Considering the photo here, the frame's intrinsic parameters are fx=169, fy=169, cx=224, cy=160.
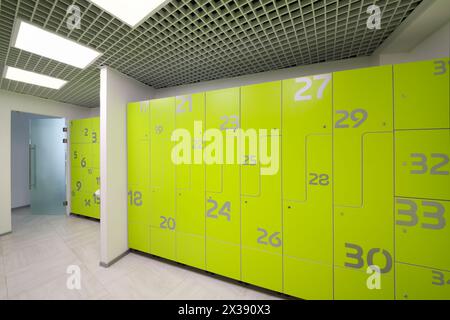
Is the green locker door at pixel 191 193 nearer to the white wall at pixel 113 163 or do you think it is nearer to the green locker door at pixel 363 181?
the white wall at pixel 113 163

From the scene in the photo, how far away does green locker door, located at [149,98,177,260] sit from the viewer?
7.29 feet

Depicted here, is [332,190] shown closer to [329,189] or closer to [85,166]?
[329,189]

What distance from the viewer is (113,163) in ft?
7.61

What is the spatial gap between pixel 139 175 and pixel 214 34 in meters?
2.01

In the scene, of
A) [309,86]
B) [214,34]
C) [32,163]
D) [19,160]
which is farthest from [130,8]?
[19,160]

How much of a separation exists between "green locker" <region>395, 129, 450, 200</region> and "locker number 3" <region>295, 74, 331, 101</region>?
26.7 inches

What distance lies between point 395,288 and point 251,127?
6.02ft

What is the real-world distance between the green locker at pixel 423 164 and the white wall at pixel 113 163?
3.07m

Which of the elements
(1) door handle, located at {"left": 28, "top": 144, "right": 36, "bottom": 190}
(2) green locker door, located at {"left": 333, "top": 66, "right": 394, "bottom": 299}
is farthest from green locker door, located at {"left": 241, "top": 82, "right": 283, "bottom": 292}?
(1) door handle, located at {"left": 28, "top": 144, "right": 36, "bottom": 190}

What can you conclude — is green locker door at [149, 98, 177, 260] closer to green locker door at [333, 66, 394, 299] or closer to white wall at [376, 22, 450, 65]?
green locker door at [333, 66, 394, 299]

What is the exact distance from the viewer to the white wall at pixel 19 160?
443 centimetres

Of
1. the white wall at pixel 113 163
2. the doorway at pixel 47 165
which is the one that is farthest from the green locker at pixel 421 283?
the doorway at pixel 47 165

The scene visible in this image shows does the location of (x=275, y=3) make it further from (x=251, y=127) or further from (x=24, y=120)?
(x=24, y=120)

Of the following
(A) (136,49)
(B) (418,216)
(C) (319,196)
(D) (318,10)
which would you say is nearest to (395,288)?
(B) (418,216)
